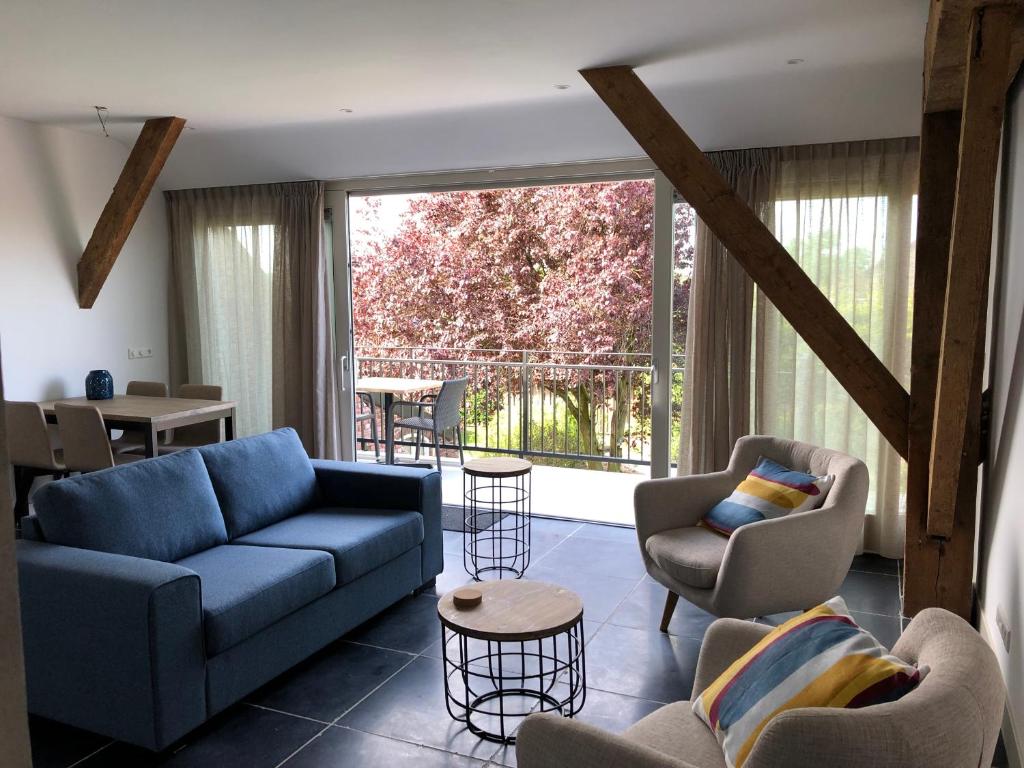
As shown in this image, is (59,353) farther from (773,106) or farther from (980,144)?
(980,144)

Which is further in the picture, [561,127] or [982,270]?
[561,127]

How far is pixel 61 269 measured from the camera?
581 centimetres

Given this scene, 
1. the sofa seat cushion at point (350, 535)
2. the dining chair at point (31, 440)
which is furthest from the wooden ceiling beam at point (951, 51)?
the dining chair at point (31, 440)

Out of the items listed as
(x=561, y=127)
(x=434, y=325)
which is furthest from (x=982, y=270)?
(x=434, y=325)

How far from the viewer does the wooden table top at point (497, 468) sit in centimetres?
430

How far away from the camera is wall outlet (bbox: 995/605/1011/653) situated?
2.85 metres

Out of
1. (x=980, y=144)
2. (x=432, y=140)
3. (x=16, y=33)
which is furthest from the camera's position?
(x=432, y=140)

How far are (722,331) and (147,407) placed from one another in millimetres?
3755

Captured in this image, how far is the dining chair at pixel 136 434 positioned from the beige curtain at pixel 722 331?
3727mm

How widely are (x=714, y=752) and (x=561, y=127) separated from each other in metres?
3.96

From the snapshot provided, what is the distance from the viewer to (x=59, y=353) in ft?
19.1

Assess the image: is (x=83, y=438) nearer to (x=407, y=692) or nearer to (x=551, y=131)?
(x=407, y=692)

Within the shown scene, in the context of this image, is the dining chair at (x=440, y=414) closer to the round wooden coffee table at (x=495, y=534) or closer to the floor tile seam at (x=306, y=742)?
the round wooden coffee table at (x=495, y=534)

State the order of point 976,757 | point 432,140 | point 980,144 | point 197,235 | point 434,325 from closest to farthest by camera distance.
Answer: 1. point 976,757
2. point 980,144
3. point 432,140
4. point 197,235
5. point 434,325
